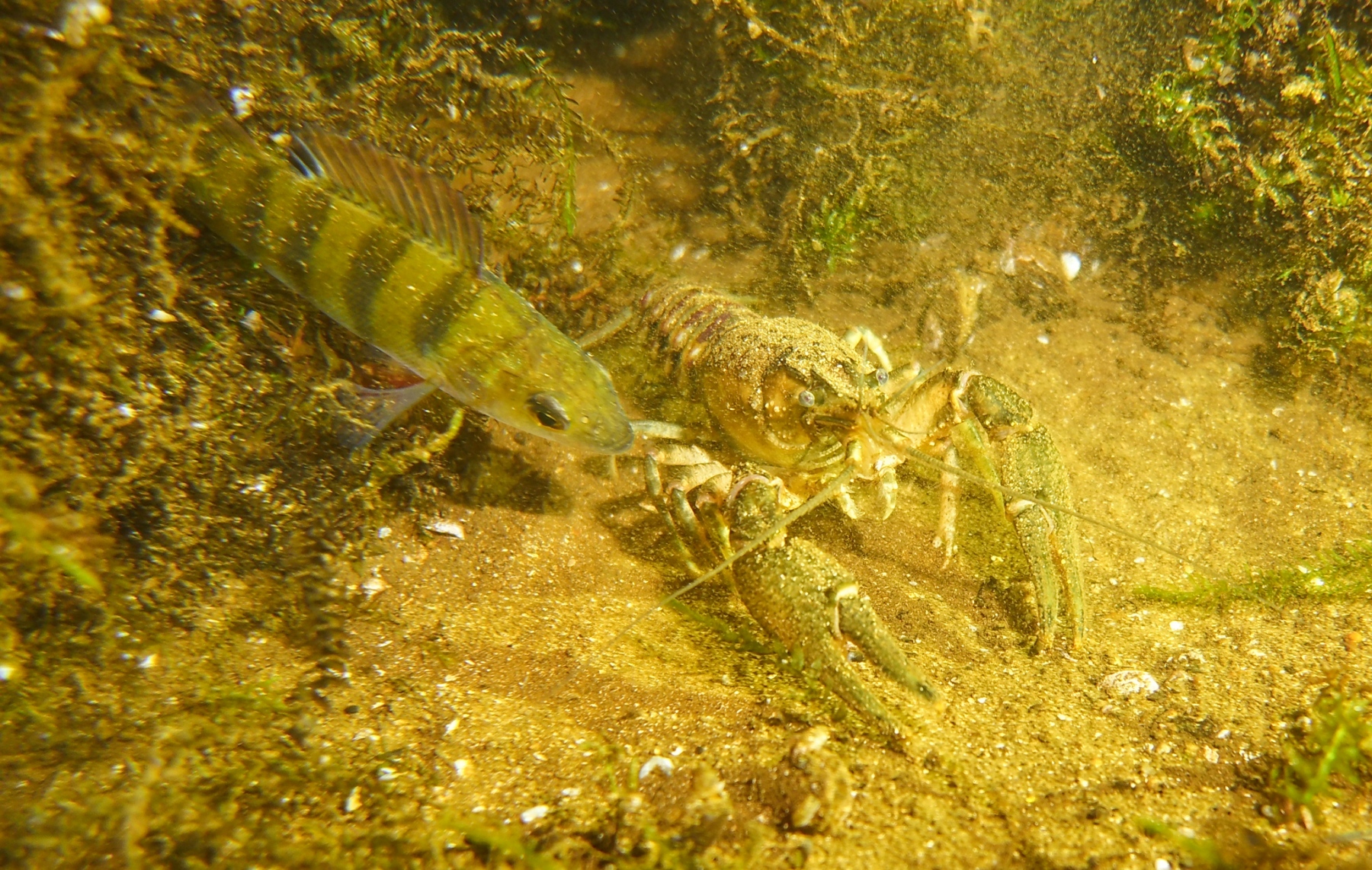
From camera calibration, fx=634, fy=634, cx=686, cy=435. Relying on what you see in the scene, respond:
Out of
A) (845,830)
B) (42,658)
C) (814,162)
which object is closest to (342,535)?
(42,658)

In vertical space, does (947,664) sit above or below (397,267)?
below

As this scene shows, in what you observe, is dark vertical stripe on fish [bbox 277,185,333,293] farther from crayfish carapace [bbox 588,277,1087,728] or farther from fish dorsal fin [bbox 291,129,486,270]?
crayfish carapace [bbox 588,277,1087,728]

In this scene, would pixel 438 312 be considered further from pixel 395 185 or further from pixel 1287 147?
pixel 1287 147

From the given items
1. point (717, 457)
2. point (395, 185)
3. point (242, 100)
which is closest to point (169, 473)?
point (395, 185)

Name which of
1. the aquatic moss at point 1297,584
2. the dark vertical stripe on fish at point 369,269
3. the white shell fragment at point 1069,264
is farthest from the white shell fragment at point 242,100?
the white shell fragment at point 1069,264

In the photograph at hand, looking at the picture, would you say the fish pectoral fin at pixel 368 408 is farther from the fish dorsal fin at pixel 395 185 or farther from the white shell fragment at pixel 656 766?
the white shell fragment at pixel 656 766

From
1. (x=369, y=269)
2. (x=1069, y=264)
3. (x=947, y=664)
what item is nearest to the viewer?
(x=369, y=269)
